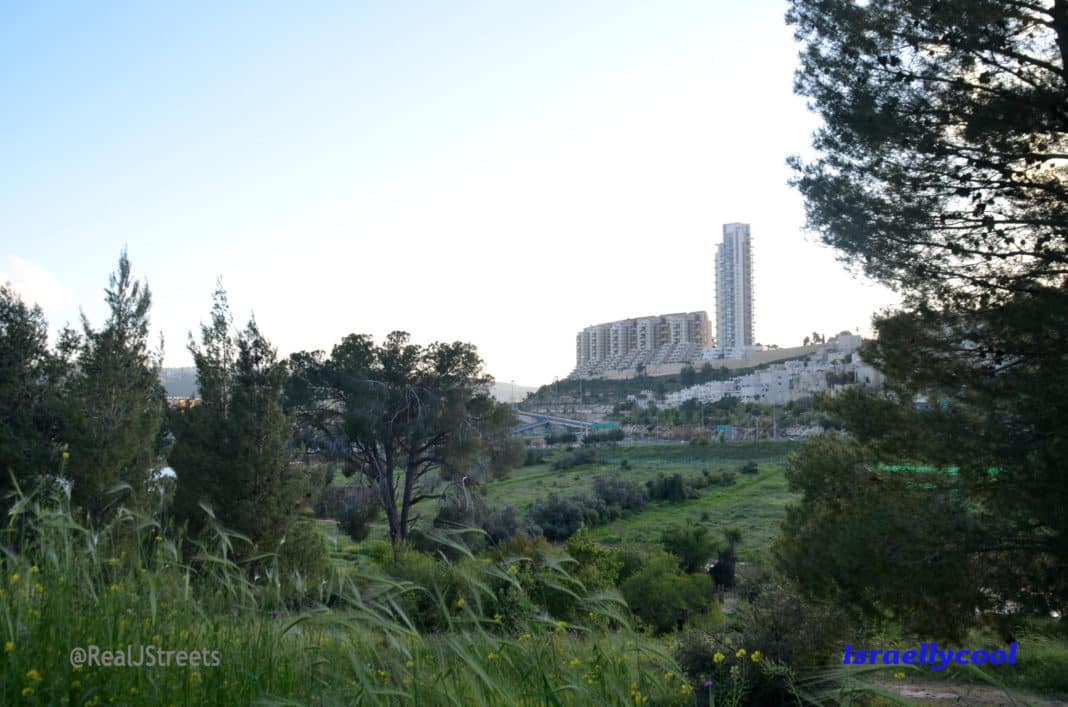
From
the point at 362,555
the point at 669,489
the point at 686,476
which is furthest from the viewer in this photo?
the point at 686,476

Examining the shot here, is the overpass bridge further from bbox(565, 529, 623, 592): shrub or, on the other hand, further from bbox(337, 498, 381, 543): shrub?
bbox(565, 529, 623, 592): shrub

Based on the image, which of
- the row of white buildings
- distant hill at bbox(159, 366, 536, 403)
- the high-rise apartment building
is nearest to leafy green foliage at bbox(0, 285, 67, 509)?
distant hill at bbox(159, 366, 536, 403)

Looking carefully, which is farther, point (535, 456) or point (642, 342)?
point (642, 342)

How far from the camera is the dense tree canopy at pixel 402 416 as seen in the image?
928 inches

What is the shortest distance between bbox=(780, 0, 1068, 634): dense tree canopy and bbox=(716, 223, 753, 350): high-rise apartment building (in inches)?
4710

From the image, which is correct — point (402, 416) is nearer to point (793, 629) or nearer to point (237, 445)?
point (237, 445)

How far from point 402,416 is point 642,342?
118 meters

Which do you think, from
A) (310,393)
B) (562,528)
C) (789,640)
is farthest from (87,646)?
(562,528)

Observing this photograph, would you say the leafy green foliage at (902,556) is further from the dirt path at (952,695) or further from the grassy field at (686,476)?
the grassy field at (686,476)

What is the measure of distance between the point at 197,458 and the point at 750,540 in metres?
18.1

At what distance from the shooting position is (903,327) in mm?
8391

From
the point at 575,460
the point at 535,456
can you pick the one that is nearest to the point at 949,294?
the point at 575,460

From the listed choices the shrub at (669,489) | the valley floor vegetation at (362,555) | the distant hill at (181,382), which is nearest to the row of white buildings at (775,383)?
the valley floor vegetation at (362,555)

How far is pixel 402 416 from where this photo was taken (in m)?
24.3
